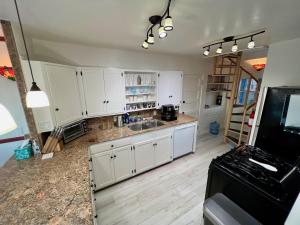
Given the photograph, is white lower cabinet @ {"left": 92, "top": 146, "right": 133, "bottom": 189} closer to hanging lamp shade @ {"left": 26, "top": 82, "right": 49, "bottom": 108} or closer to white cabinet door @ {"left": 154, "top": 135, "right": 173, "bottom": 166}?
white cabinet door @ {"left": 154, "top": 135, "right": 173, "bottom": 166}

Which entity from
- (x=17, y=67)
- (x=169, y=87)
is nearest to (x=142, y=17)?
(x=17, y=67)

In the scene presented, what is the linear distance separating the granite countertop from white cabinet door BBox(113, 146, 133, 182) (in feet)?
2.03

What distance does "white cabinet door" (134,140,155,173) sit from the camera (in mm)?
2477

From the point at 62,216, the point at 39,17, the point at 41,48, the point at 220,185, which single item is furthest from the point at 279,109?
the point at 41,48

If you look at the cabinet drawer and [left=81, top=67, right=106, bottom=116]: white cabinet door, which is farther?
[left=81, top=67, right=106, bottom=116]: white cabinet door

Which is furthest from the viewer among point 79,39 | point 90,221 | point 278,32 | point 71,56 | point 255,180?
point 71,56

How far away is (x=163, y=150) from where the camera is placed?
280 centimetres

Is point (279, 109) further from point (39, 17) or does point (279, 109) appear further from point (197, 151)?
point (39, 17)

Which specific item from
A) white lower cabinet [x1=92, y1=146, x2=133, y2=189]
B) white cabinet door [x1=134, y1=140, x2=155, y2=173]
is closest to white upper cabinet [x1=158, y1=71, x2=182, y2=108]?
white cabinet door [x1=134, y1=140, x2=155, y2=173]

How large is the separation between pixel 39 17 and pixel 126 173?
97.7 inches

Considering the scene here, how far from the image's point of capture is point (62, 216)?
919 mm

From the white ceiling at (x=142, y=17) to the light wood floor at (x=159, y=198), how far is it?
2511 millimetres

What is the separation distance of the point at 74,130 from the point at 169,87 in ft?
7.24

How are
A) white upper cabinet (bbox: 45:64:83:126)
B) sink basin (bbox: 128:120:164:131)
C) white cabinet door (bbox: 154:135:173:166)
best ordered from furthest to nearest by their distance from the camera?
sink basin (bbox: 128:120:164:131)
white cabinet door (bbox: 154:135:173:166)
white upper cabinet (bbox: 45:64:83:126)
